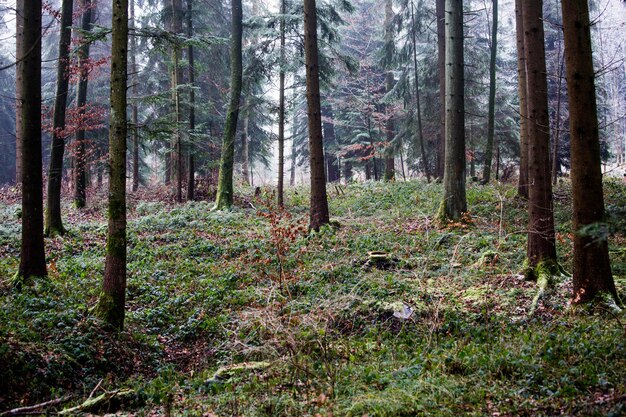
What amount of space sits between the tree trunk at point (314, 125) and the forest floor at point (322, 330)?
2.46 ft

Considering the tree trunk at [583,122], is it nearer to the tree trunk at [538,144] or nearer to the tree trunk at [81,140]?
the tree trunk at [538,144]

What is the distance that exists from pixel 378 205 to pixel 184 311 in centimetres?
1098

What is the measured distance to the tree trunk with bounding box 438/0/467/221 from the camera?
1295cm

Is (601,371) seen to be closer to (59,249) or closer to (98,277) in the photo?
(98,277)

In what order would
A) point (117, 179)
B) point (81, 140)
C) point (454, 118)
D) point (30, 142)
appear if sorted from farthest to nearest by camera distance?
point (81, 140), point (454, 118), point (30, 142), point (117, 179)

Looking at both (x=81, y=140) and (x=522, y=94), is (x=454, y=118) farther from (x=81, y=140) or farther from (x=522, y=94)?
(x=81, y=140)

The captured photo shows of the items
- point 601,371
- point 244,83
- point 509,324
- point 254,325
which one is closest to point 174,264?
point 254,325

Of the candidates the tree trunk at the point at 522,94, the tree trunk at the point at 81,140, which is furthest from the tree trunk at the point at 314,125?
the tree trunk at the point at 81,140

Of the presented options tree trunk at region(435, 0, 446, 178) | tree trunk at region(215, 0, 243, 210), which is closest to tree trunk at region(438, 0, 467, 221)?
tree trunk at region(435, 0, 446, 178)

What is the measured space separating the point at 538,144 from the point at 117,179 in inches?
290

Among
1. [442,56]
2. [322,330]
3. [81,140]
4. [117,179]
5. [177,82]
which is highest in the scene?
[442,56]

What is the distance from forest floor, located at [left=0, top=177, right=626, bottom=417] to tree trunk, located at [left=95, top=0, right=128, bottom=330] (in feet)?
1.20

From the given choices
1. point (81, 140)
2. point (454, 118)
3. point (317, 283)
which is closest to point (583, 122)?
point (317, 283)

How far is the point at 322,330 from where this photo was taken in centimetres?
584
